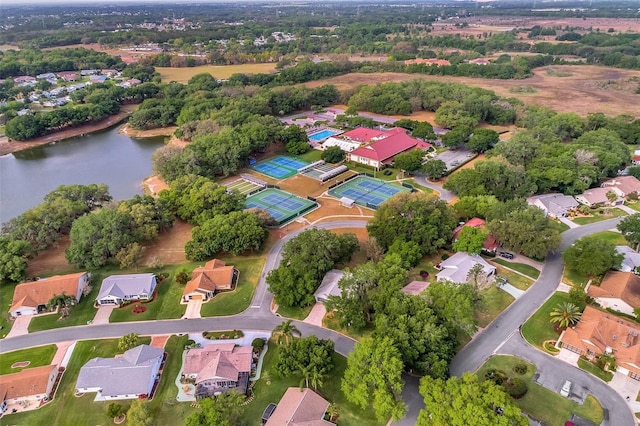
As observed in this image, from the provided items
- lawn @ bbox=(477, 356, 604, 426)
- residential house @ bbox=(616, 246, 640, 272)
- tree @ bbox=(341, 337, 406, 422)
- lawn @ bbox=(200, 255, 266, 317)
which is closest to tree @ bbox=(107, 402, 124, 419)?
lawn @ bbox=(200, 255, 266, 317)

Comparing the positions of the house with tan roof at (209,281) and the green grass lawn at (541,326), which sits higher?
the house with tan roof at (209,281)

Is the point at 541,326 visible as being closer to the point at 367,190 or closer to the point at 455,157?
the point at 367,190

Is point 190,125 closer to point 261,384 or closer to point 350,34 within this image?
point 261,384

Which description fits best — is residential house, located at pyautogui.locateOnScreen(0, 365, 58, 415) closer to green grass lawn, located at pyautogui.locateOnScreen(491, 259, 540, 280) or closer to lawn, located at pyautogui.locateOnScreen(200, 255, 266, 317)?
lawn, located at pyautogui.locateOnScreen(200, 255, 266, 317)

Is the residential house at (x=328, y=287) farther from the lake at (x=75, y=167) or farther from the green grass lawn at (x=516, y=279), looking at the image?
the lake at (x=75, y=167)

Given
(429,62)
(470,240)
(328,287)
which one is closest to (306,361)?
(328,287)

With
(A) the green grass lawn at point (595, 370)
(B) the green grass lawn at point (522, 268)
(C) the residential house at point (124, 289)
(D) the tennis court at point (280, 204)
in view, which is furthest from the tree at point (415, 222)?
(C) the residential house at point (124, 289)
